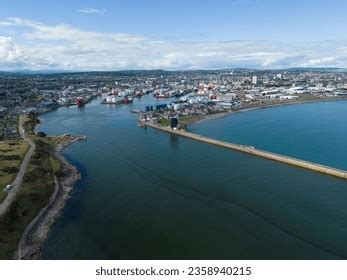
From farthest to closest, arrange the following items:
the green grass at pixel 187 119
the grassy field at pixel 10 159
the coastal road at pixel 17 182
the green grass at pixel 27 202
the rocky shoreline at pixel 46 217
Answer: the green grass at pixel 187 119, the grassy field at pixel 10 159, the coastal road at pixel 17 182, the green grass at pixel 27 202, the rocky shoreline at pixel 46 217

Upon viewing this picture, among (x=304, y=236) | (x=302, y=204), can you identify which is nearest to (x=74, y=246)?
(x=304, y=236)

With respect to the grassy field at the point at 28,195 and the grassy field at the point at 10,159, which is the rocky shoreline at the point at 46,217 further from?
the grassy field at the point at 10,159

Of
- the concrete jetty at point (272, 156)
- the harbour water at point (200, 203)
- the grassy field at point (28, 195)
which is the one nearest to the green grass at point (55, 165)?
the grassy field at point (28, 195)

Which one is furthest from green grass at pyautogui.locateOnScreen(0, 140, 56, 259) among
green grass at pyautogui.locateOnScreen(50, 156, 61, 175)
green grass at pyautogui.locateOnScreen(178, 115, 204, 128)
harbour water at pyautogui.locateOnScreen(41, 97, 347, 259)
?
green grass at pyautogui.locateOnScreen(178, 115, 204, 128)

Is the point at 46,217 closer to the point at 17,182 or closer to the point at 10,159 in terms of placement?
the point at 17,182

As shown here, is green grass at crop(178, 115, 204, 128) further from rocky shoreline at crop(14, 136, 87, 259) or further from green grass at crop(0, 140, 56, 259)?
green grass at crop(0, 140, 56, 259)


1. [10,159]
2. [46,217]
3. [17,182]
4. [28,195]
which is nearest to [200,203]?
[46,217]
